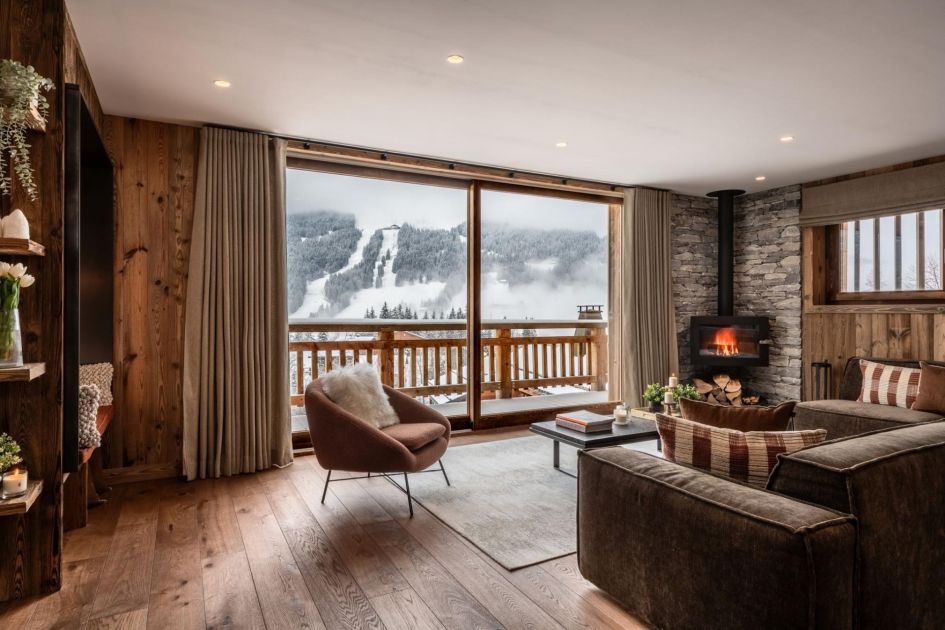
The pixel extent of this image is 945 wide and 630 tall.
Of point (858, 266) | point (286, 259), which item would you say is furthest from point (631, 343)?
point (286, 259)

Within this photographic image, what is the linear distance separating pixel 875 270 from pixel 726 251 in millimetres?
1351

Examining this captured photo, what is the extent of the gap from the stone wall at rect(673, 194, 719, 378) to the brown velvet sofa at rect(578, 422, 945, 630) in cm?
427

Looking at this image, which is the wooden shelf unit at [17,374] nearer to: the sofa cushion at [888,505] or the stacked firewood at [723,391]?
the sofa cushion at [888,505]

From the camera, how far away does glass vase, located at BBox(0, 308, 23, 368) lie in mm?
2080

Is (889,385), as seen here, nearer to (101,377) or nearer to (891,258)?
(891,258)

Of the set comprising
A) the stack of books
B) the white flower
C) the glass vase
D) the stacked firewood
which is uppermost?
the white flower

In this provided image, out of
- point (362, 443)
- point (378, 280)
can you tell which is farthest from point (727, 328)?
point (362, 443)

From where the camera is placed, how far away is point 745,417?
2027mm

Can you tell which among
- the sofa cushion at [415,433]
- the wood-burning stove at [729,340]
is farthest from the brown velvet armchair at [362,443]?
the wood-burning stove at [729,340]

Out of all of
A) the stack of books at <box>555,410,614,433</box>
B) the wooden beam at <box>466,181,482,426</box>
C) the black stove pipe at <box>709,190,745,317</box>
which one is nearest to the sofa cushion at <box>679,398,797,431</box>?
the stack of books at <box>555,410,614,433</box>

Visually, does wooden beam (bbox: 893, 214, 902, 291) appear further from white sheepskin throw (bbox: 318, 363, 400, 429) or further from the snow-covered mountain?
white sheepskin throw (bbox: 318, 363, 400, 429)

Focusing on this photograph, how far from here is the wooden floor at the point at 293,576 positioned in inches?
80.9

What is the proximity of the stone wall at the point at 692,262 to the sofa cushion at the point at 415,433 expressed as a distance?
368 centimetres

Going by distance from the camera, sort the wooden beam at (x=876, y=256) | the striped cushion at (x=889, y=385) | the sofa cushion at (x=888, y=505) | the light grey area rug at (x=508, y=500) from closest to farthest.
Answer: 1. the sofa cushion at (x=888, y=505)
2. the light grey area rug at (x=508, y=500)
3. the striped cushion at (x=889, y=385)
4. the wooden beam at (x=876, y=256)
